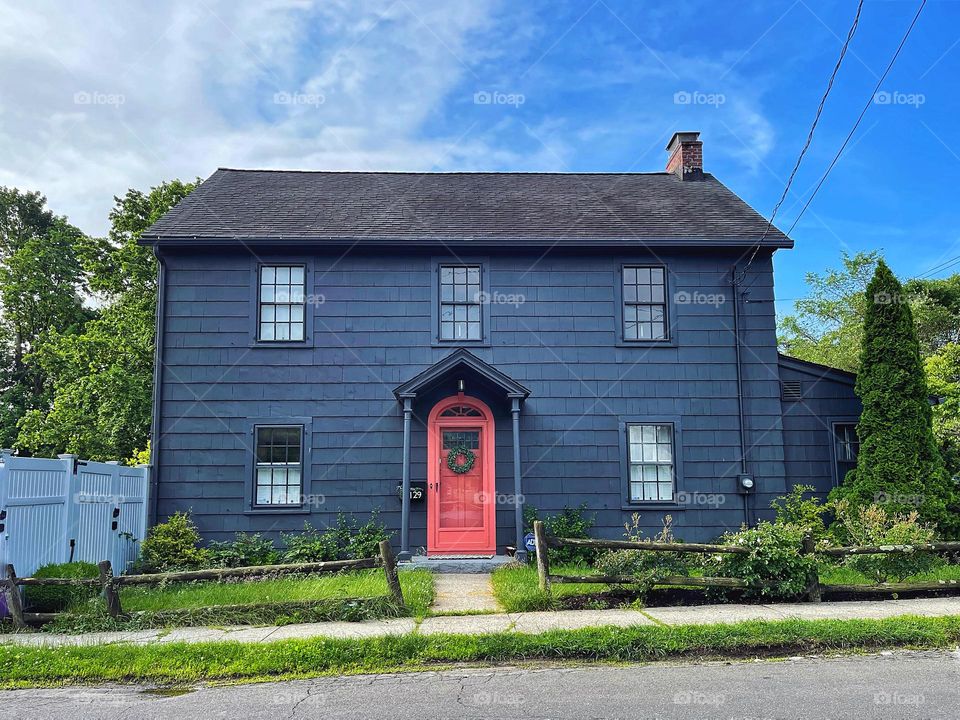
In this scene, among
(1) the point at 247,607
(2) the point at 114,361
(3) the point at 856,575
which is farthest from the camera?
(2) the point at 114,361

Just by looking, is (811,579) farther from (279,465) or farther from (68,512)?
(68,512)

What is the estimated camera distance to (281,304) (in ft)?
42.1

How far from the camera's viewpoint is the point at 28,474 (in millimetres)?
8492

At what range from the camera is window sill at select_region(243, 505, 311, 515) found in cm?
1218

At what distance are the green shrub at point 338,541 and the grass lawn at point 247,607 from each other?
239 cm

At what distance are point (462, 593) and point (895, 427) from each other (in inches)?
289

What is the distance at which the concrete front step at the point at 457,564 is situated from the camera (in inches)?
449

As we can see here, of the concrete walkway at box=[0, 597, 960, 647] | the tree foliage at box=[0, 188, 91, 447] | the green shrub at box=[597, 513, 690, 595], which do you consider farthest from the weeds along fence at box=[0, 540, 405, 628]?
the tree foliage at box=[0, 188, 91, 447]

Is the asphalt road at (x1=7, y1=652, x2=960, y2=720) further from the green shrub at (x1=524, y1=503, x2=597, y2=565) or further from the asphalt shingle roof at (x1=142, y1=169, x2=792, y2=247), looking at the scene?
the asphalt shingle roof at (x1=142, y1=169, x2=792, y2=247)

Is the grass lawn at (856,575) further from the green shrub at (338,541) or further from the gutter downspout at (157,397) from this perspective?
the gutter downspout at (157,397)

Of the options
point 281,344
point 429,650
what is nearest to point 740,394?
point 281,344

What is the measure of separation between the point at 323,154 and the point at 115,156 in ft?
21.1

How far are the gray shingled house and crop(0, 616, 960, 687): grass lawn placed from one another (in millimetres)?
5363

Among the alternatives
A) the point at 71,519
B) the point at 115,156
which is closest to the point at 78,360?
the point at 115,156
